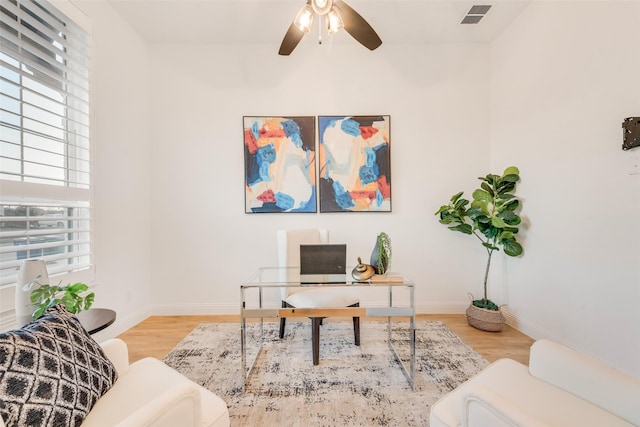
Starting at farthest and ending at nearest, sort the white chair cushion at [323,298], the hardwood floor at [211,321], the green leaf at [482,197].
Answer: the green leaf at [482,197] < the hardwood floor at [211,321] < the white chair cushion at [323,298]

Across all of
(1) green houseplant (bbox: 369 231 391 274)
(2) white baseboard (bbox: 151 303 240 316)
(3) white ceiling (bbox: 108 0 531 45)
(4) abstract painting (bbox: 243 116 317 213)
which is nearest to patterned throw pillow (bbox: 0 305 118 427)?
(1) green houseplant (bbox: 369 231 391 274)

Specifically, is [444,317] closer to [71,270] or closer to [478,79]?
[478,79]

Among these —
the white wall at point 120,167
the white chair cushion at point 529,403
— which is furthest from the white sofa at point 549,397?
the white wall at point 120,167

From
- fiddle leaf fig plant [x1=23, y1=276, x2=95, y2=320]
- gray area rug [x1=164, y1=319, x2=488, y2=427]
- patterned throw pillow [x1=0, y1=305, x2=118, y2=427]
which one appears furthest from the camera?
gray area rug [x1=164, y1=319, x2=488, y2=427]

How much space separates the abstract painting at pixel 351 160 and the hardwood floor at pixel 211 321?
1555 mm

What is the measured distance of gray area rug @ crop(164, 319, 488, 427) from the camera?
4.81ft

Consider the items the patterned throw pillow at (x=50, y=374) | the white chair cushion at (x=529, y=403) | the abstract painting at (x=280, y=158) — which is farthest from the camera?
the abstract painting at (x=280, y=158)

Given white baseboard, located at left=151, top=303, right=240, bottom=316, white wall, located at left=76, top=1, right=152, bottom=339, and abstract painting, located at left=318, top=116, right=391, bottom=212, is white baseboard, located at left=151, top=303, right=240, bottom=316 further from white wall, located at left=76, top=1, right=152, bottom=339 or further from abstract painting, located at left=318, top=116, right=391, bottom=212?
abstract painting, located at left=318, top=116, right=391, bottom=212

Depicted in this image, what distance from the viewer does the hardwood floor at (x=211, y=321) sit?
210cm

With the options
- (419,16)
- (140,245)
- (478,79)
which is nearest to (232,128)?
(140,245)

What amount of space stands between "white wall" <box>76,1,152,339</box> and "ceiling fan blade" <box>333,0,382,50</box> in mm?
2152

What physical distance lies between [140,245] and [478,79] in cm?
422

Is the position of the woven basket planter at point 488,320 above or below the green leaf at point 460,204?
below

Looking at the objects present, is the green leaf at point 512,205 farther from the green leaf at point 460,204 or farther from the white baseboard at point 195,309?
the white baseboard at point 195,309
